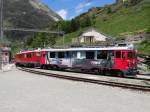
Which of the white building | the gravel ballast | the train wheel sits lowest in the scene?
the gravel ballast

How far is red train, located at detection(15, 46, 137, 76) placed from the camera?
3556 cm

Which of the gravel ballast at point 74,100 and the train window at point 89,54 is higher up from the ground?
the train window at point 89,54

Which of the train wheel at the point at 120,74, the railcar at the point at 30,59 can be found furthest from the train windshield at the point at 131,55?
the railcar at the point at 30,59

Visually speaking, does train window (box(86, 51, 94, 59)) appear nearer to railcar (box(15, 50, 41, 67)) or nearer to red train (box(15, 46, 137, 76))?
red train (box(15, 46, 137, 76))

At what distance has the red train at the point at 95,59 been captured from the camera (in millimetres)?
35562

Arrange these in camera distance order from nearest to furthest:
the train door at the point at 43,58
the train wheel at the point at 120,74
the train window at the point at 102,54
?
the train wheel at the point at 120,74
the train window at the point at 102,54
the train door at the point at 43,58

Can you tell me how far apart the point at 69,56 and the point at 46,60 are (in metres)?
6.47

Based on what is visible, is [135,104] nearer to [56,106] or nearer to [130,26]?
[56,106]

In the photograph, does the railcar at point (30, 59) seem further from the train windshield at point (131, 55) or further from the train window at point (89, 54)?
the train windshield at point (131, 55)

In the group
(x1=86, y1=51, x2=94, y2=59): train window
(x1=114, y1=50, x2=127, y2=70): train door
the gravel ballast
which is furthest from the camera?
(x1=86, y1=51, x2=94, y2=59): train window

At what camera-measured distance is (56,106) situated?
1645 cm

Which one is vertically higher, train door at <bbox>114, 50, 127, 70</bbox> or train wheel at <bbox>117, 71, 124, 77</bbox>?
train door at <bbox>114, 50, 127, 70</bbox>

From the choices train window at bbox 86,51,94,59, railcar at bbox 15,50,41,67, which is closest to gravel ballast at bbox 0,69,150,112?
train window at bbox 86,51,94,59

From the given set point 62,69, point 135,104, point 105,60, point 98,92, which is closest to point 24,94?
point 98,92
